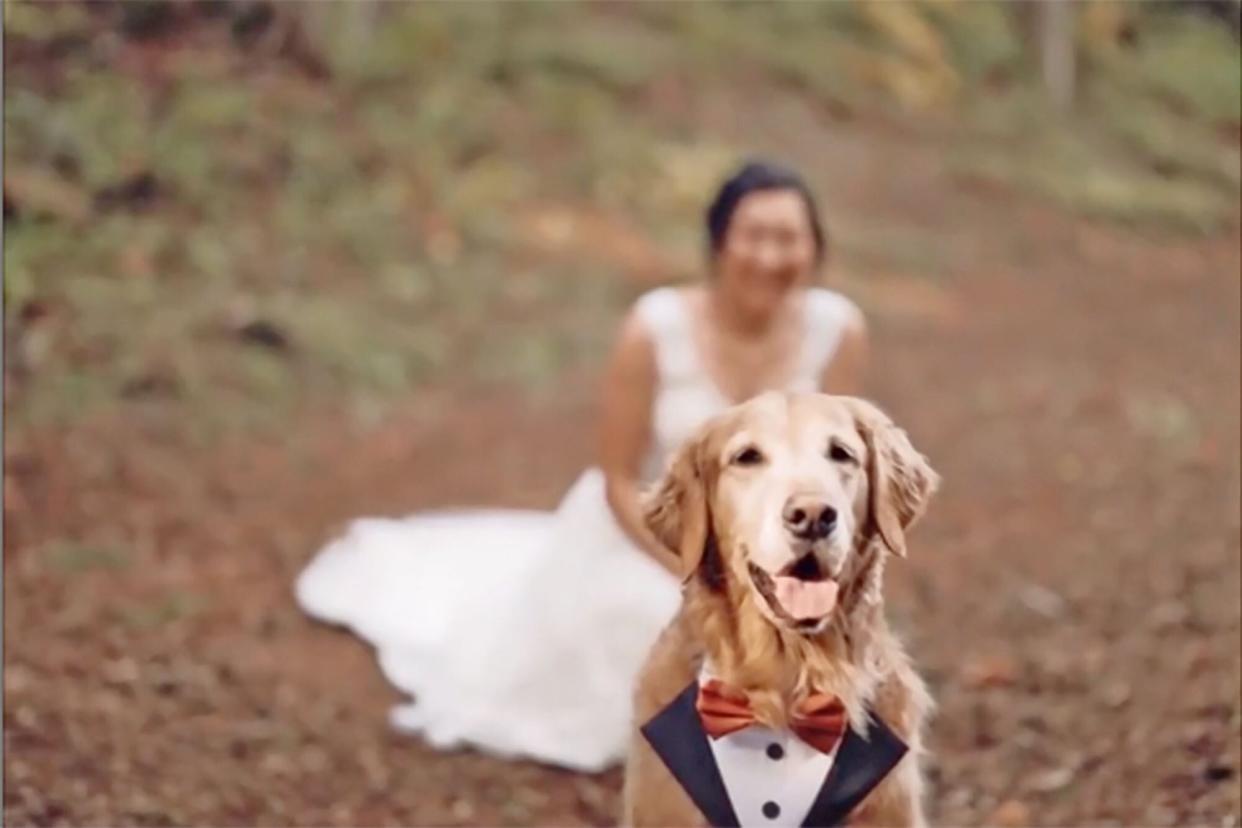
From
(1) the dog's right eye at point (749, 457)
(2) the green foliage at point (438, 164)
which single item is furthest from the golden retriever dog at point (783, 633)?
(2) the green foliage at point (438, 164)

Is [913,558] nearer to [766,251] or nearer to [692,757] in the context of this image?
[766,251]

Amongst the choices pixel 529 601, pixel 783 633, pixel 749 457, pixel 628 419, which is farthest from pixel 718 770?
pixel 529 601

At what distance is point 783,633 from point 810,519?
13cm

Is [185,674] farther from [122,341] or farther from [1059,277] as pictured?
[1059,277]

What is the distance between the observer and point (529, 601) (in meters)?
1.79

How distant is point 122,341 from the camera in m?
1.97

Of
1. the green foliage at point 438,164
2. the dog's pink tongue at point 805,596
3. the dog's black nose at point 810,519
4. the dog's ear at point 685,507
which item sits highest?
the green foliage at point 438,164

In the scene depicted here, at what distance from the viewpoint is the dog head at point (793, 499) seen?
102 cm

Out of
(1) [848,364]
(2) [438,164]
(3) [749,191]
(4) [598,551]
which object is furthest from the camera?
(2) [438,164]

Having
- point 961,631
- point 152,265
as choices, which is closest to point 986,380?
point 961,631

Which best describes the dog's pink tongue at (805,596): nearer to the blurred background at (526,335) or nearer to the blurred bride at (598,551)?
the blurred bride at (598,551)

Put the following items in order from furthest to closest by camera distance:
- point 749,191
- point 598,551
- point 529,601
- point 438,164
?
point 438,164 → point 529,601 → point 598,551 → point 749,191

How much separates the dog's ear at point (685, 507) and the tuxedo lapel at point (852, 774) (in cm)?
17

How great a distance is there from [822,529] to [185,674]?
102 cm
